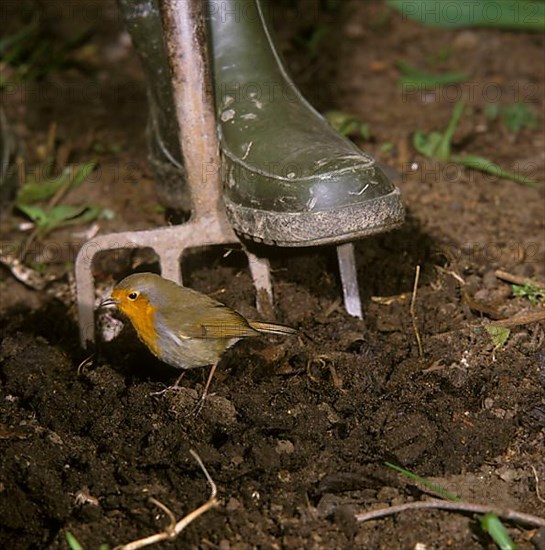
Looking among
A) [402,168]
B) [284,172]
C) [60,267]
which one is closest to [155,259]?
[60,267]

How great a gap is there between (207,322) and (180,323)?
91mm

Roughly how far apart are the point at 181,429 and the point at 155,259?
1.19m

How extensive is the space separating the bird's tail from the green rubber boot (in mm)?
280

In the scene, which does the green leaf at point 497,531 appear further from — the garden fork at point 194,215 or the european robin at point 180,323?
the garden fork at point 194,215

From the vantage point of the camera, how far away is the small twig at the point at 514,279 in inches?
143

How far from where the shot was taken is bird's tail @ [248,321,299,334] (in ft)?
10.7

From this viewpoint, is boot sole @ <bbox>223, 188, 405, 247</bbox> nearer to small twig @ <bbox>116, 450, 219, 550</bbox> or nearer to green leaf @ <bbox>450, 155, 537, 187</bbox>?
small twig @ <bbox>116, 450, 219, 550</bbox>

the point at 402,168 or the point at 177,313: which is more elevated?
the point at 177,313

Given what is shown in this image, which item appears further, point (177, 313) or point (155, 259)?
point (155, 259)

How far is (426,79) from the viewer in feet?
18.6

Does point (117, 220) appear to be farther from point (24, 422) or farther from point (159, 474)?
point (159, 474)

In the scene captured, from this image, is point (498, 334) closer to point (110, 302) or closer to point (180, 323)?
point (180, 323)

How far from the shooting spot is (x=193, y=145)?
11.5 feet

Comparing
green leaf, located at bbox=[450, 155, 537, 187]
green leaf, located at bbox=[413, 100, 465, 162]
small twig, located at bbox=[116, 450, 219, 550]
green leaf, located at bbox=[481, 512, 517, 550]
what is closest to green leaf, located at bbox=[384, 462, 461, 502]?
green leaf, located at bbox=[481, 512, 517, 550]
